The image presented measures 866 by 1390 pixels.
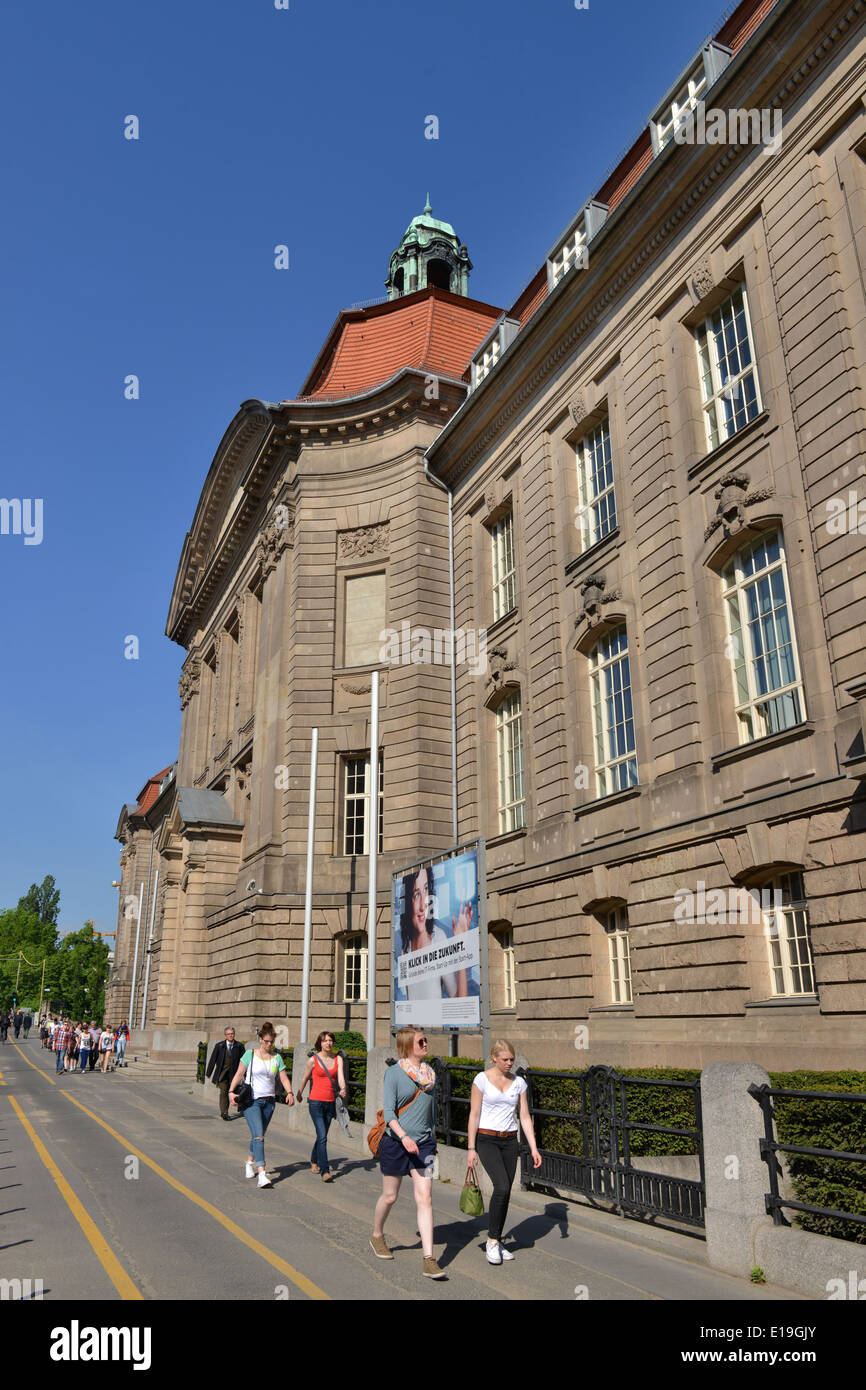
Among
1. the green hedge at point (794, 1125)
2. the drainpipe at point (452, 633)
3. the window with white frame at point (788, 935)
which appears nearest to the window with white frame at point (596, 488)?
the drainpipe at point (452, 633)

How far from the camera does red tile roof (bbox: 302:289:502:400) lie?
115 ft

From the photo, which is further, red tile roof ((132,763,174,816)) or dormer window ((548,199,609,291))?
red tile roof ((132,763,174,816))

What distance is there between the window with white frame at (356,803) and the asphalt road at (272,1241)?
47.4ft

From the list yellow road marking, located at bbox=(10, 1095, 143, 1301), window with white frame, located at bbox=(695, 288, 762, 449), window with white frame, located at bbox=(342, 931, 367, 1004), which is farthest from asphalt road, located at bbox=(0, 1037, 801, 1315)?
window with white frame, located at bbox=(695, 288, 762, 449)

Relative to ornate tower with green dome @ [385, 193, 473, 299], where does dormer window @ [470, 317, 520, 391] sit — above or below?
below

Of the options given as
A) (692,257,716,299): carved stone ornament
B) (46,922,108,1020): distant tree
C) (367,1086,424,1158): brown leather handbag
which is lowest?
(367,1086,424,1158): brown leather handbag

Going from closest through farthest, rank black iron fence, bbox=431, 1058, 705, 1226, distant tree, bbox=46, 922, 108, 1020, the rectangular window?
black iron fence, bbox=431, 1058, 705, 1226
the rectangular window
distant tree, bbox=46, 922, 108, 1020

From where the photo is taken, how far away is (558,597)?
2334 cm

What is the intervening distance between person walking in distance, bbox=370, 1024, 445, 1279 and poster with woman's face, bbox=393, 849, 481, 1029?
6.19m

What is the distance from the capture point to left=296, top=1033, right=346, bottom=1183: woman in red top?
13523mm

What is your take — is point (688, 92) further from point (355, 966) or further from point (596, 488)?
point (355, 966)

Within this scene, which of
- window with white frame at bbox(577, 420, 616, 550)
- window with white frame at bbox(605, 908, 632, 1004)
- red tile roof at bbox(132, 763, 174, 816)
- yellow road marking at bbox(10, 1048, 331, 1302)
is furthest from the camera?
red tile roof at bbox(132, 763, 174, 816)

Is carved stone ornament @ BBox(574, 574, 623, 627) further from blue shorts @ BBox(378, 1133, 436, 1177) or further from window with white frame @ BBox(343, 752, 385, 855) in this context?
blue shorts @ BBox(378, 1133, 436, 1177)
